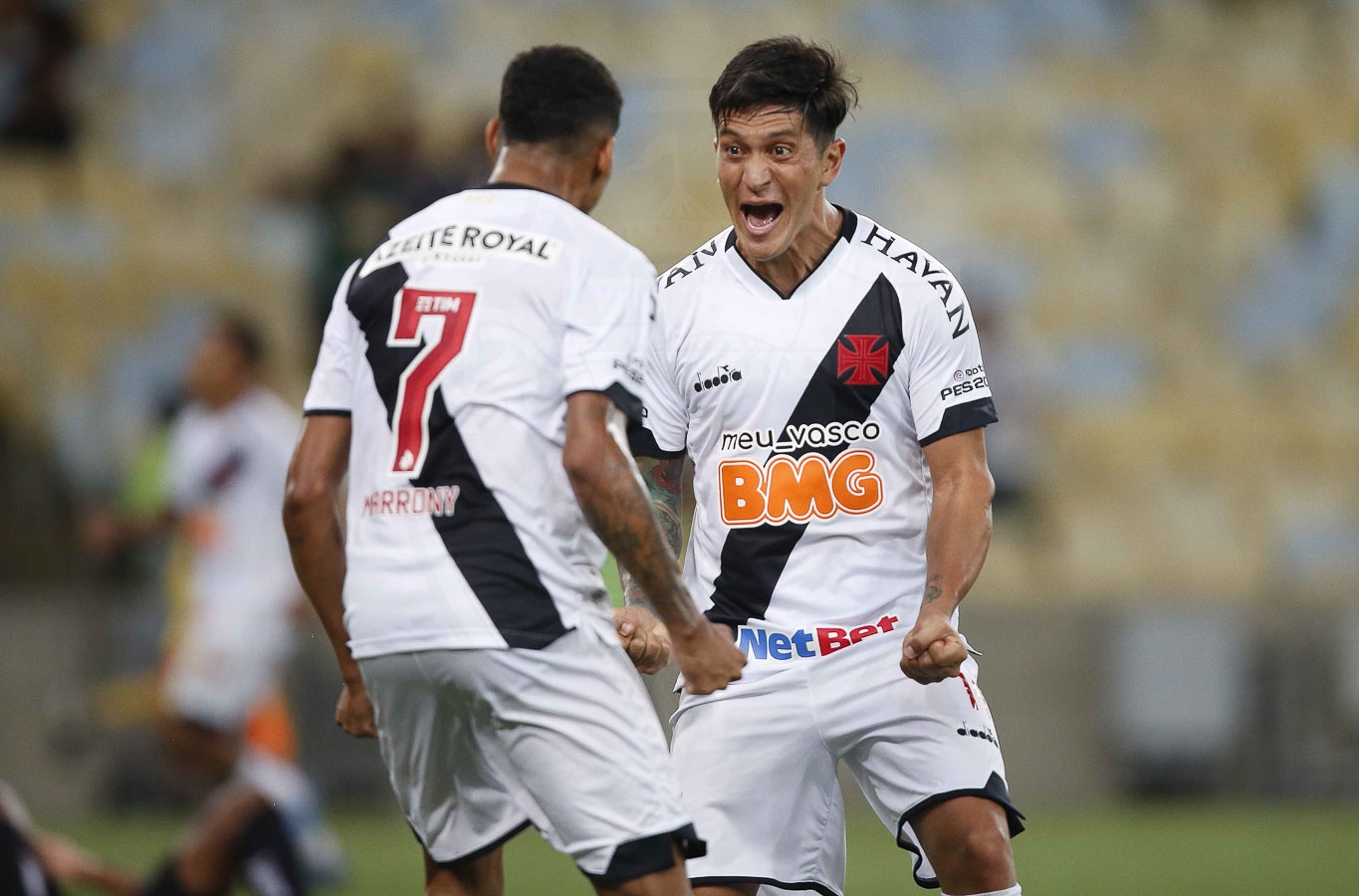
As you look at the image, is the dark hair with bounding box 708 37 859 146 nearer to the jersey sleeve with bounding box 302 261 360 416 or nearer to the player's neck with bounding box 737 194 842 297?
the player's neck with bounding box 737 194 842 297

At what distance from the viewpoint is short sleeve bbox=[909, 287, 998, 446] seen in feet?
15.0

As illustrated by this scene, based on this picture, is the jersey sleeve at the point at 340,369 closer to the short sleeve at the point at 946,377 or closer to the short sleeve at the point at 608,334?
the short sleeve at the point at 608,334

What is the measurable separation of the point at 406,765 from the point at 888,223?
9.90 metres

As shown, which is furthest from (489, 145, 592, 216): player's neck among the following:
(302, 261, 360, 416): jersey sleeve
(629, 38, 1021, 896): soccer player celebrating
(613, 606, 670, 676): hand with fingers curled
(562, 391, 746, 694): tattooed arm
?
(613, 606, 670, 676): hand with fingers curled

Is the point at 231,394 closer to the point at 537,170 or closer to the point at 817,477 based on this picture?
the point at 817,477

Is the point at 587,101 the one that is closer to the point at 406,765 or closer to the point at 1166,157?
the point at 406,765

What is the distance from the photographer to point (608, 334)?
3.91 meters

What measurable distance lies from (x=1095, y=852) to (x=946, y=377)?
5.60 metres

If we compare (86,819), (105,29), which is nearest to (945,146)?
(105,29)

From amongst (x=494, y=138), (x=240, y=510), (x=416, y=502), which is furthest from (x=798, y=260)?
(x=240, y=510)

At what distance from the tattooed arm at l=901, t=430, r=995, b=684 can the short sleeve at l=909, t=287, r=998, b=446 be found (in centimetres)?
4

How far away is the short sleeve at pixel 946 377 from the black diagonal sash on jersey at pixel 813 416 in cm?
7

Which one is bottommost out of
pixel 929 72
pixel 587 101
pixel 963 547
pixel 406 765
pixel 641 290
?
pixel 406 765

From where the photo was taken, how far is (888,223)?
13.5 metres
